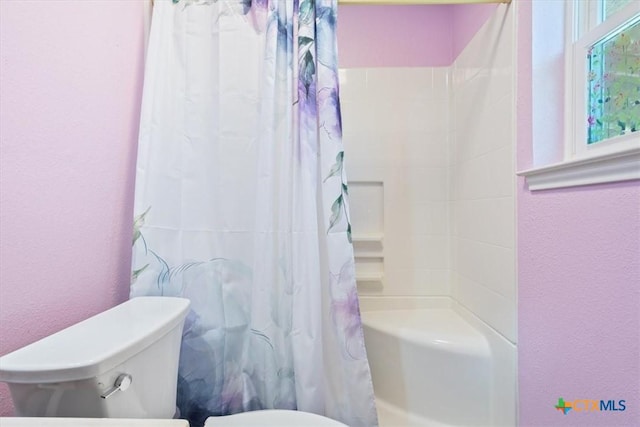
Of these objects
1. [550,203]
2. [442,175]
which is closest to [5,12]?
[550,203]

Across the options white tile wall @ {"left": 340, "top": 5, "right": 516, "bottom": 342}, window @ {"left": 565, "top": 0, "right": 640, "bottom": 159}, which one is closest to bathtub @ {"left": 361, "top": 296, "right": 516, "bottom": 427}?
white tile wall @ {"left": 340, "top": 5, "right": 516, "bottom": 342}

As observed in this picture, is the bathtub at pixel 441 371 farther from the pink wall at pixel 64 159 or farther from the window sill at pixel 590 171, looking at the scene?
the pink wall at pixel 64 159

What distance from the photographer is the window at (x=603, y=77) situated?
2.65ft

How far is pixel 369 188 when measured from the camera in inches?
68.2

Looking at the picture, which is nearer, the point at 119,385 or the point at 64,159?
the point at 119,385

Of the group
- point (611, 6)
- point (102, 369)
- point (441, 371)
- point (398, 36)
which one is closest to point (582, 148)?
point (611, 6)

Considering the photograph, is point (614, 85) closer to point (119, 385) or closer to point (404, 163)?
point (404, 163)

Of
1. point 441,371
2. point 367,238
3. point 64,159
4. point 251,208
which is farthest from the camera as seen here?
point 367,238

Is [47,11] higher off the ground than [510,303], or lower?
higher

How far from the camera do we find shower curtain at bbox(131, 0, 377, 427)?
3.56ft

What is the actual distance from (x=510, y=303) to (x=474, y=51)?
1076 millimetres

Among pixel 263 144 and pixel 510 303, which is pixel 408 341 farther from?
pixel 263 144

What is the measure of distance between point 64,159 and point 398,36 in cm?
161

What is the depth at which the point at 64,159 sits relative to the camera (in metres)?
0.86
